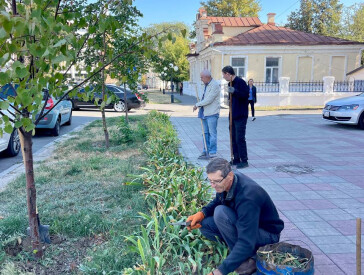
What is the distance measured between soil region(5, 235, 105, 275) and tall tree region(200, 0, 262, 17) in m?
43.8

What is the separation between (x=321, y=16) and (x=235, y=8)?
1043cm

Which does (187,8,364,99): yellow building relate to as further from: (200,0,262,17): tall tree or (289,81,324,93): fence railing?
(200,0,262,17): tall tree

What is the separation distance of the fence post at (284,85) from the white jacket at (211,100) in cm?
1574

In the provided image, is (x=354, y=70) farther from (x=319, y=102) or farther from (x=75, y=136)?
(x=75, y=136)

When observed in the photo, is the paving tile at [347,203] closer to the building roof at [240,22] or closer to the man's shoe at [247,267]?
the man's shoe at [247,267]

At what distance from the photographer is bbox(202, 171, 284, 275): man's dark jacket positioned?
271cm

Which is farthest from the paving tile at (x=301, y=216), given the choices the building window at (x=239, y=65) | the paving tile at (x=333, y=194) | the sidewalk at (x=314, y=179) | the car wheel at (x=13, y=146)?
the building window at (x=239, y=65)

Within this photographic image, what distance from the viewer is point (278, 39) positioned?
24.5 m

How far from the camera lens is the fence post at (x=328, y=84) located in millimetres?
21766

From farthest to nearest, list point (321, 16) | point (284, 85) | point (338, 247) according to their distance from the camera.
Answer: point (321, 16), point (284, 85), point (338, 247)

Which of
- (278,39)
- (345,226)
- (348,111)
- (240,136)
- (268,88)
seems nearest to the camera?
(345,226)

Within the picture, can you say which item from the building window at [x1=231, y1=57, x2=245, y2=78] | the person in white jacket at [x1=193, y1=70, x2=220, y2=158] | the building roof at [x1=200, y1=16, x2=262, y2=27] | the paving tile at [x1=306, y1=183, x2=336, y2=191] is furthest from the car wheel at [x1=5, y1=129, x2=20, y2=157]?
the building roof at [x1=200, y1=16, x2=262, y2=27]

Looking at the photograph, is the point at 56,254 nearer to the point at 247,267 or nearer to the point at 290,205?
the point at 247,267

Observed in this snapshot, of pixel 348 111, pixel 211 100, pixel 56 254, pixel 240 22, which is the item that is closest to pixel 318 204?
pixel 211 100
